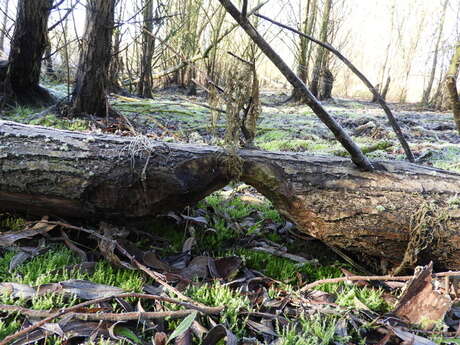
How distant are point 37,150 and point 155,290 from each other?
117 cm

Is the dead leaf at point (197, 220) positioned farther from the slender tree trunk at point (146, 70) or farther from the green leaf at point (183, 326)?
the slender tree trunk at point (146, 70)

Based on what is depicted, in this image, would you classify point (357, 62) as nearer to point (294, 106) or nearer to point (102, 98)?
point (294, 106)

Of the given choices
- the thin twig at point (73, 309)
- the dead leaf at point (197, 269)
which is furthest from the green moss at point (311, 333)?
the dead leaf at point (197, 269)

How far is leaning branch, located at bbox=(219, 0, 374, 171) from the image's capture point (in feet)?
6.95

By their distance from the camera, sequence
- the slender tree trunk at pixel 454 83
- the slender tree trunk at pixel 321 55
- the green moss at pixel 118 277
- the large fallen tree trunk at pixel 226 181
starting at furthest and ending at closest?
the slender tree trunk at pixel 321 55, the slender tree trunk at pixel 454 83, the large fallen tree trunk at pixel 226 181, the green moss at pixel 118 277

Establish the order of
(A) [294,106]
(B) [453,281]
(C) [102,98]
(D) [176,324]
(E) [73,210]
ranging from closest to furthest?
1. (D) [176,324]
2. (B) [453,281]
3. (E) [73,210]
4. (C) [102,98]
5. (A) [294,106]

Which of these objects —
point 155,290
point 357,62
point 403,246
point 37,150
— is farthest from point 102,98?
point 357,62

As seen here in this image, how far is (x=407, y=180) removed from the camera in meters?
2.41

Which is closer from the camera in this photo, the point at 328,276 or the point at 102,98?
the point at 328,276

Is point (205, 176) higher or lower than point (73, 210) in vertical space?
higher

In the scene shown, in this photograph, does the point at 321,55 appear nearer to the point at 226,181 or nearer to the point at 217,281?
the point at 226,181

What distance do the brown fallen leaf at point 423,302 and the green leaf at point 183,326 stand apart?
3.48ft

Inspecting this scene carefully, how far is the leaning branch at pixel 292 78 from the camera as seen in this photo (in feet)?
6.95

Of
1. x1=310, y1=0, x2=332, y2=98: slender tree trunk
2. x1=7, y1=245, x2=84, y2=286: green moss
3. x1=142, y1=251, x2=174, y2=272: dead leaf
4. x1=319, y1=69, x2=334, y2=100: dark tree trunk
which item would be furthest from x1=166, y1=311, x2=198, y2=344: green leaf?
x1=319, y1=69, x2=334, y2=100: dark tree trunk
